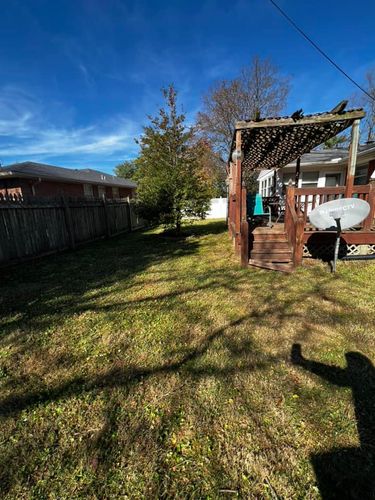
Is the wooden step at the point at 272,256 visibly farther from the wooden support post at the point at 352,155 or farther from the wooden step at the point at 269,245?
the wooden support post at the point at 352,155

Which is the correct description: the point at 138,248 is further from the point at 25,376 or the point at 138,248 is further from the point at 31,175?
the point at 31,175

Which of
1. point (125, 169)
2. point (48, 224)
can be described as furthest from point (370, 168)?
point (125, 169)

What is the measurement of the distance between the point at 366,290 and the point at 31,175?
596 inches

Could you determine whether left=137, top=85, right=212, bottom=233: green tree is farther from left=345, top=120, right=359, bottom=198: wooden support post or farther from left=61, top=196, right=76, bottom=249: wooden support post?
left=345, top=120, right=359, bottom=198: wooden support post

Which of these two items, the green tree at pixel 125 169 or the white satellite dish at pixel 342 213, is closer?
the white satellite dish at pixel 342 213

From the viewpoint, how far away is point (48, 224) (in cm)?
714

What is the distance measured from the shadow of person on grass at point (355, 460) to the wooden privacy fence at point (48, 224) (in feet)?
22.6

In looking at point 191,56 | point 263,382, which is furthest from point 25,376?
point 191,56

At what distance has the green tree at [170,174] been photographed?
371 inches

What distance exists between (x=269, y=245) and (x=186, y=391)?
14.5 feet

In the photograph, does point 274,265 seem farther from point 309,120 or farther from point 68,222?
point 68,222

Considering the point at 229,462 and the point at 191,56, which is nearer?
the point at 229,462

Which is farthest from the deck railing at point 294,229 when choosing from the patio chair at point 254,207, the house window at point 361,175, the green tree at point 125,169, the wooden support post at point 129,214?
the green tree at point 125,169

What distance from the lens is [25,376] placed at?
Answer: 7.77ft
